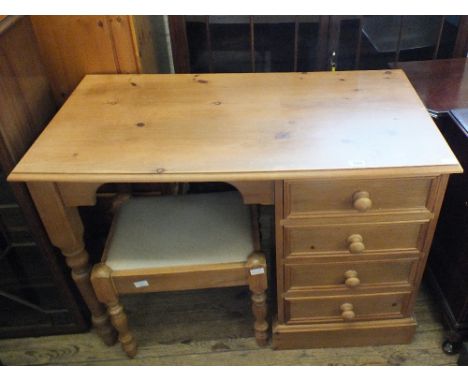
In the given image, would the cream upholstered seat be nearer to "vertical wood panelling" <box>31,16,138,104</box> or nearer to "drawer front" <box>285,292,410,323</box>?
"drawer front" <box>285,292,410,323</box>

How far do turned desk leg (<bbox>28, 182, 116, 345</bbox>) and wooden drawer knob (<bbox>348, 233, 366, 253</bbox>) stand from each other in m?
0.68

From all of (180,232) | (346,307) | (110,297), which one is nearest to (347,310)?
(346,307)

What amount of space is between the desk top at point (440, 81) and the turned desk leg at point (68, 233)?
3.20 feet

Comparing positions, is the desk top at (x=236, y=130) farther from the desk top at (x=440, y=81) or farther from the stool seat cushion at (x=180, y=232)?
the stool seat cushion at (x=180, y=232)

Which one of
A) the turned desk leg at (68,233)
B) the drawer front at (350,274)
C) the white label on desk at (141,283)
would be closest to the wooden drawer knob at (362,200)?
the drawer front at (350,274)

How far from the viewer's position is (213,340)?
4.32 ft

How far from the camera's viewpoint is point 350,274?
108 centimetres

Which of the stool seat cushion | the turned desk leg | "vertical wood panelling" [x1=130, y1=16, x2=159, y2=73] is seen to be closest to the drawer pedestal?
the stool seat cushion

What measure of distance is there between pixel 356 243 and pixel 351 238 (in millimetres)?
16

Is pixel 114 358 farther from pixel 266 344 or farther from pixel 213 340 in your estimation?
pixel 266 344

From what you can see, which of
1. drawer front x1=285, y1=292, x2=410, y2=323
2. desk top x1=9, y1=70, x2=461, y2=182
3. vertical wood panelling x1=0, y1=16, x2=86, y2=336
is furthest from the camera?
drawer front x1=285, y1=292, x2=410, y2=323

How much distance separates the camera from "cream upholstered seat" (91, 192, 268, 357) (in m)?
1.05

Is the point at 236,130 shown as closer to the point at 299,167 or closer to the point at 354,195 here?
the point at 299,167
